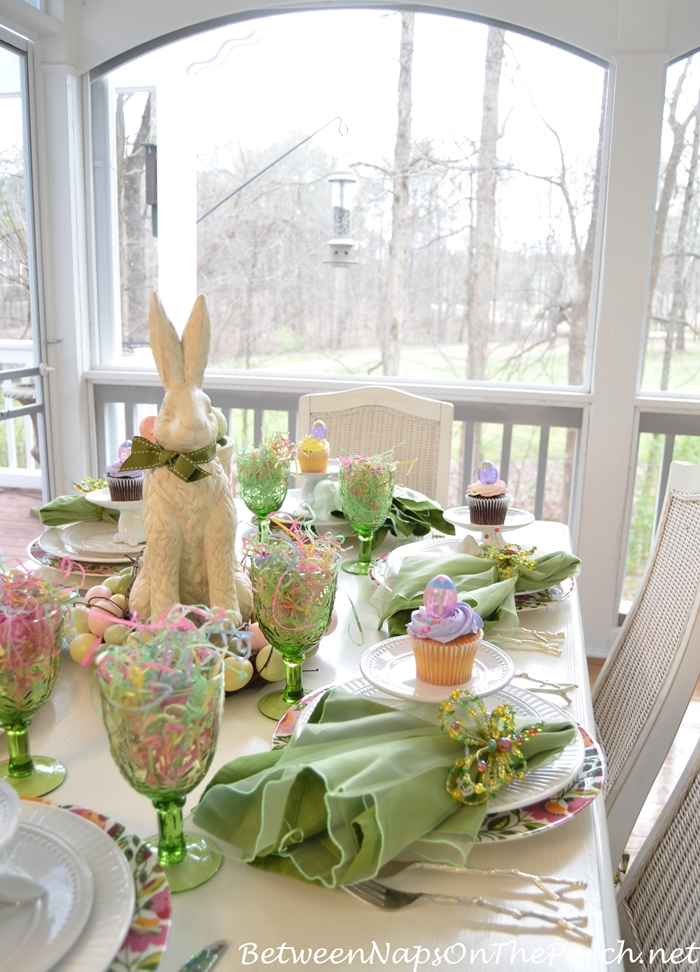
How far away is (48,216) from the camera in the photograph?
3.07 meters

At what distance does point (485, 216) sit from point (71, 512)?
2212 mm

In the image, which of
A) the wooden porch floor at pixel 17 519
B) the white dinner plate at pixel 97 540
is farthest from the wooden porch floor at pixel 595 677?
the white dinner plate at pixel 97 540

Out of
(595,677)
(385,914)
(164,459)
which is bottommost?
(595,677)

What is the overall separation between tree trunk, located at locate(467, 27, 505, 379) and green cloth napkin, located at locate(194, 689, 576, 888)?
2664mm

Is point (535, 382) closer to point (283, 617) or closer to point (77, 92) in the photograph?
point (77, 92)

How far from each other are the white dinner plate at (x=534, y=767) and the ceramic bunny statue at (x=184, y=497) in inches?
9.0

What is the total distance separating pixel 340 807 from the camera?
696 millimetres

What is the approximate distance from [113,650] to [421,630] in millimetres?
344

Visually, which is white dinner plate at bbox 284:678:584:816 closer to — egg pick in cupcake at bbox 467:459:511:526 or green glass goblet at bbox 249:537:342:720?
green glass goblet at bbox 249:537:342:720

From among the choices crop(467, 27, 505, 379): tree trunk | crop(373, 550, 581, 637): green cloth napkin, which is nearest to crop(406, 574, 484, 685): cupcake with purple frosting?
crop(373, 550, 581, 637): green cloth napkin

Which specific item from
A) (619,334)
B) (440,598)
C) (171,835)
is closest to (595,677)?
(619,334)

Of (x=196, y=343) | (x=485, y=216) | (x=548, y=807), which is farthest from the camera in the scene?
(x=485, y=216)

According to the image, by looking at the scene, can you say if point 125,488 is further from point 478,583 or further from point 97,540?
point 478,583

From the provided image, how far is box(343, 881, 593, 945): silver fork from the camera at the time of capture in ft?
2.22
